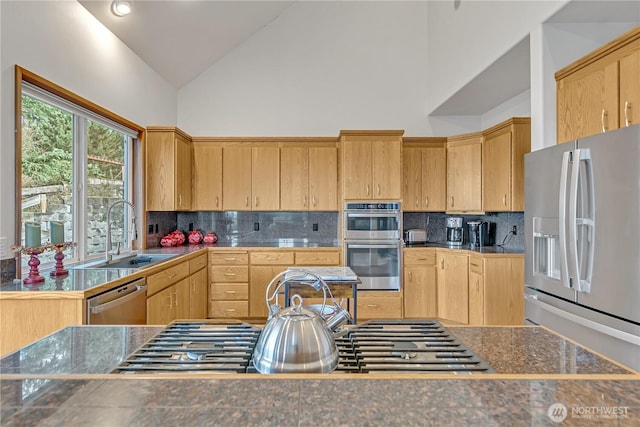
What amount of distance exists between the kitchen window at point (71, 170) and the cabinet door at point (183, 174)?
1.54 feet

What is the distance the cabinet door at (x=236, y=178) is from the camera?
4484 millimetres

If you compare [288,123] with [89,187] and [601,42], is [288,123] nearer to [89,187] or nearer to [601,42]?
[89,187]

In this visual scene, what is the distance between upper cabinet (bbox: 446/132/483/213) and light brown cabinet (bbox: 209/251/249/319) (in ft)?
8.92

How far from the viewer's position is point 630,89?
5.66ft

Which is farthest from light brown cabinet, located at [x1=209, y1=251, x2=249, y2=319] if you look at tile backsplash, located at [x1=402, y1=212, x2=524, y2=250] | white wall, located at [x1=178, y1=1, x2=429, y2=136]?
tile backsplash, located at [x1=402, y1=212, x2=524, y2=250]

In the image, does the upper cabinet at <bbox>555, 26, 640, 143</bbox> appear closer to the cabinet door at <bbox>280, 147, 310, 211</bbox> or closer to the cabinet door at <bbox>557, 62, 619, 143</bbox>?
the cabinet door at <bbox>557, 62, 619, 143</bbox>

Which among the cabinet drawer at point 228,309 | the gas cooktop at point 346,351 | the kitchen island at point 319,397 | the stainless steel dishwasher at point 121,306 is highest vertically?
the kitchen island at point 319,397

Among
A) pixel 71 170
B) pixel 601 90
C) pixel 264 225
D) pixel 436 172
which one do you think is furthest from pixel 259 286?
pixel 601 90

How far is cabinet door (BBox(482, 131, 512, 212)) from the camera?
367cm

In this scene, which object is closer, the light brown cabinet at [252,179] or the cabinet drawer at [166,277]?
the cabinet drawer at [166,277]

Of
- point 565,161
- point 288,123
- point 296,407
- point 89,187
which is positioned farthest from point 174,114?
point 296,407

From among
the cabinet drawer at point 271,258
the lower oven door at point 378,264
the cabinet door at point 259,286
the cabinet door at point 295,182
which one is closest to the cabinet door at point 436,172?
the lower oven door at point 378,264

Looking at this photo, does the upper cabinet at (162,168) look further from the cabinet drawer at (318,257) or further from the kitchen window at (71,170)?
the cabinet drawer at (318,257)

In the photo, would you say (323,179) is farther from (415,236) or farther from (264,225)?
(415,236)
